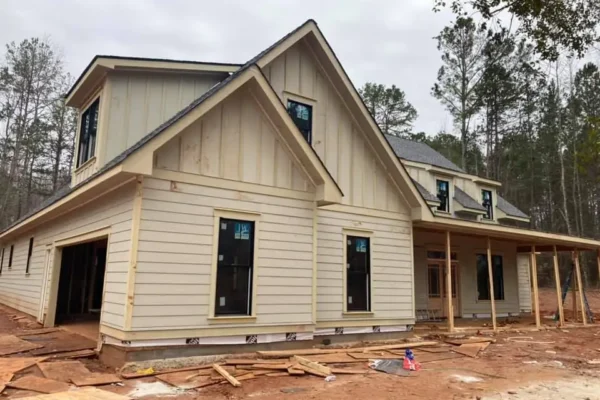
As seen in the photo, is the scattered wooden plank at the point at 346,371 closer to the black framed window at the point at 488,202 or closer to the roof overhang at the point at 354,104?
the roof overhang at the point at 354,104

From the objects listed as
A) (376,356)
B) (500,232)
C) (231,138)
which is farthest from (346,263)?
(500,232)

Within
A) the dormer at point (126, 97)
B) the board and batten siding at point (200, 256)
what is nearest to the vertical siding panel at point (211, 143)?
the board and batten siding at point (200, 256)

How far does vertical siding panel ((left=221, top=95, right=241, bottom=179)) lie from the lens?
837 centimetres

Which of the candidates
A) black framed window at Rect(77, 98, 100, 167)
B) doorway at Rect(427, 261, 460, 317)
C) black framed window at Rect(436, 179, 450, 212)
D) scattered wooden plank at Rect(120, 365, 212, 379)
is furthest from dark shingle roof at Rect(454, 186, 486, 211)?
scattered wooden plank at Rect(120, 365, 212, 379)

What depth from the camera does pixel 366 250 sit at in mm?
10891

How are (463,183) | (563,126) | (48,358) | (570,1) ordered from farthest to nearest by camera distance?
→ (563,126), (463,183), (570,1), (48,358)

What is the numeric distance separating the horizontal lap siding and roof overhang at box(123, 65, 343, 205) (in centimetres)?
113

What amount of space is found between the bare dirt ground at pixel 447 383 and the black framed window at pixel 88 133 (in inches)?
167

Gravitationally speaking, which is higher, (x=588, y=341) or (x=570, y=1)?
(x=570, y=1)

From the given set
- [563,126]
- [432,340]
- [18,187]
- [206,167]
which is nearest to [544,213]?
[563,126]

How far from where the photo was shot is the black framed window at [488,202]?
819 inches

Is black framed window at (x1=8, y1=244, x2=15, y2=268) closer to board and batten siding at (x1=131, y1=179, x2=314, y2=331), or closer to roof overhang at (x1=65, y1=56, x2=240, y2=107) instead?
roof overhang at (x1=65, y1=56, x2=240, y2=107)

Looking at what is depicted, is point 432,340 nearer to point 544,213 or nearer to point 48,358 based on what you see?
point 48,358

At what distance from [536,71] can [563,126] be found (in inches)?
1079
